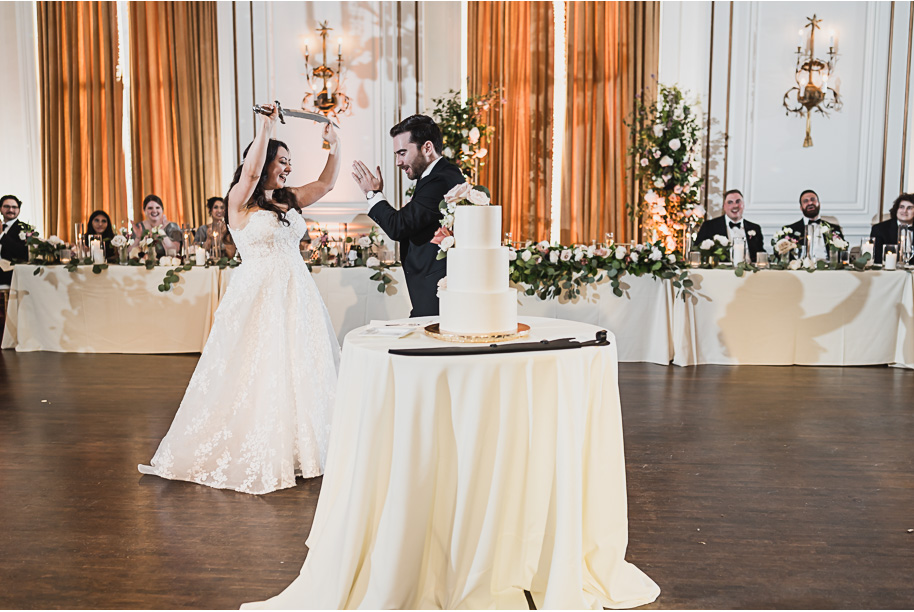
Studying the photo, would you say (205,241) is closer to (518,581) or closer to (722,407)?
(722,407)

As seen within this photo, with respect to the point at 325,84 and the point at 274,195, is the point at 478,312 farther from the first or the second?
the point at 325,84

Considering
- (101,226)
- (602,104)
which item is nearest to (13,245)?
(101,226)

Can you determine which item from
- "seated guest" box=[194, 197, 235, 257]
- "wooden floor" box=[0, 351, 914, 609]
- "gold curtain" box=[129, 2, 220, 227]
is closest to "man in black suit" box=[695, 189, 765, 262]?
"wooden floor" box=[0, 351, 914, 609]

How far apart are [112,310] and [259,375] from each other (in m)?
3.70

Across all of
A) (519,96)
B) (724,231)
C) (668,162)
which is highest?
(519,96)

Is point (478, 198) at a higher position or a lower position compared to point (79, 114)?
lower

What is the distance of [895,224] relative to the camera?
715cm

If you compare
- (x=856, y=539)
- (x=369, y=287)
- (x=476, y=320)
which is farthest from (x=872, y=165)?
(x=476, y=320)

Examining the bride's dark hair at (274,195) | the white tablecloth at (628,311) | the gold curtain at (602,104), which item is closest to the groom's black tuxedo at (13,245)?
the bride's dark hair at (274,195)

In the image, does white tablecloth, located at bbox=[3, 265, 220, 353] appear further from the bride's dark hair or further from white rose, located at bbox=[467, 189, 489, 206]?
white rose, located at bbox=[467, 189, 489, 206]

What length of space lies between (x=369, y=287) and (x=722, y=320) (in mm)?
2888

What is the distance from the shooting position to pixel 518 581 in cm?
222

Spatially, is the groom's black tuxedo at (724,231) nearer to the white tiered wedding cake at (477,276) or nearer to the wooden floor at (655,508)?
the wooden floor at (655,508)

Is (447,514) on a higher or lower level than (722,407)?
higher
